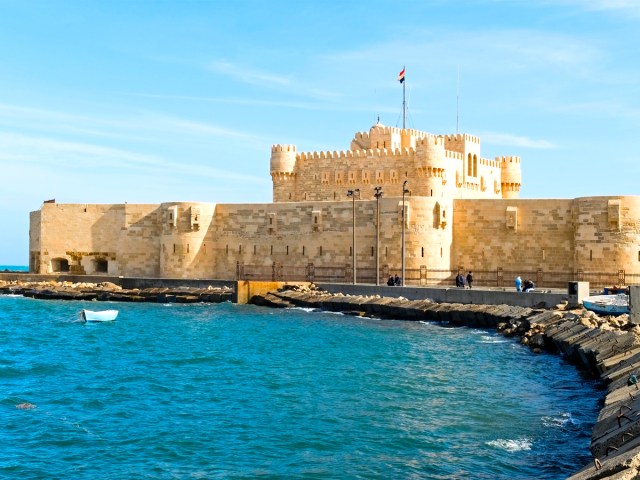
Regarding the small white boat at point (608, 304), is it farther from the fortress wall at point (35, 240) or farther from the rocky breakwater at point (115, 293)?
the fortress wall at point (35, 240)

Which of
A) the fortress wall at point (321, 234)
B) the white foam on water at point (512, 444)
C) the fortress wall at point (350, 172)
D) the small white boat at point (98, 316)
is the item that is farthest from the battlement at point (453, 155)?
the white foam on water at point (512, 444)

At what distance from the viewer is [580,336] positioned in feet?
67.5

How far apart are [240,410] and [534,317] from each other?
1328 cm

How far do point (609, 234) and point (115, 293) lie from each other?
889 inches

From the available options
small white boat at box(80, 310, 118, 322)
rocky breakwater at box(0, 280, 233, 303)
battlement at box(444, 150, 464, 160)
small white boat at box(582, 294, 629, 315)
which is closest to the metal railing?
rocky breakwater at box(0, 280, 233, 303)

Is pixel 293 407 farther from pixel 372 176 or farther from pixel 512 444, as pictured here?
pixel 372 176

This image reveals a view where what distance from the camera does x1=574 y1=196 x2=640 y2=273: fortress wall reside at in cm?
A: 3316

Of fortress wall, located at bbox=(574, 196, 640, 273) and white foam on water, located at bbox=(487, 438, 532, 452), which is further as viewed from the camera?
fortress wall, located at bbox=(574, 196, 640, 273)

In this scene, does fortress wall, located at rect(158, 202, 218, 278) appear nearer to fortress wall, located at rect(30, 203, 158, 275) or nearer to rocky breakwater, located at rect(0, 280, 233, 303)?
rocky breakwater, located at rect(0, 280, 233, 303)

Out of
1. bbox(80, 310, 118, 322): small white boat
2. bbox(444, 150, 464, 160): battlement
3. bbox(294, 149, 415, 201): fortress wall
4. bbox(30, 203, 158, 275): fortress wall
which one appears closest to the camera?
bbox(80, 310, 118, 322): small white boat

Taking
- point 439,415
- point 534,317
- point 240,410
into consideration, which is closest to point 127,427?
point 240,410

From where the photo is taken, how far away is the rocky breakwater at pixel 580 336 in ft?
33.6

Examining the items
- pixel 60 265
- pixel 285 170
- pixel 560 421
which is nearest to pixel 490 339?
pixel 560 421

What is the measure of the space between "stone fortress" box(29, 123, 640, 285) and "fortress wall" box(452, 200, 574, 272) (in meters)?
0.04
